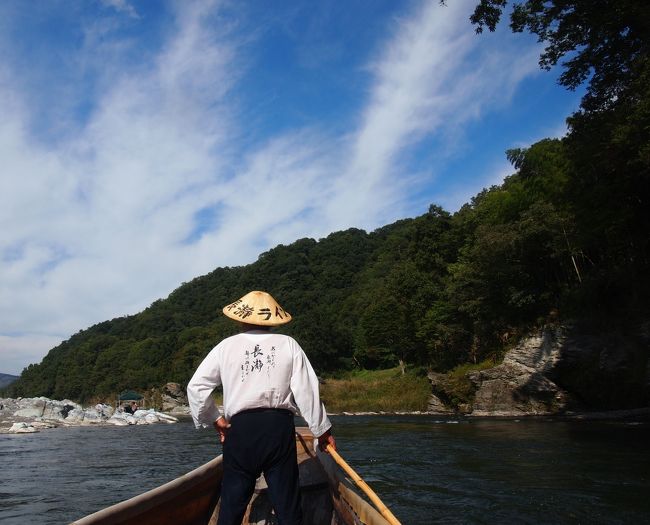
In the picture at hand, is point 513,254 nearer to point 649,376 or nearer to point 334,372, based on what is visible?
point 649,376

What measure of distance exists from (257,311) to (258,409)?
80cm

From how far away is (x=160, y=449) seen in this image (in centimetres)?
1722

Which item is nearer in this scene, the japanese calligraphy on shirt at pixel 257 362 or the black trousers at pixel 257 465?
the black trousers at pixel 257 465

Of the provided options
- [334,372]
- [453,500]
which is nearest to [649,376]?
[453,500]

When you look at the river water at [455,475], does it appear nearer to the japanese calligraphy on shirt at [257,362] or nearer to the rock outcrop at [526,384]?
the japanese calligraphy on shirt at [257,362]

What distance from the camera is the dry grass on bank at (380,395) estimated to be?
126 ft

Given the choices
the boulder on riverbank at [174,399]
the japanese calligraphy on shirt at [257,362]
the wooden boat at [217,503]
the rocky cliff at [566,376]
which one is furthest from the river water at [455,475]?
the boulder on riverbank at [174,399]

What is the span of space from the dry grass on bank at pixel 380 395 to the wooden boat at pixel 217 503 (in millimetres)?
33051

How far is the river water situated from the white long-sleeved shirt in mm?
3971

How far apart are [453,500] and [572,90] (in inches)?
586

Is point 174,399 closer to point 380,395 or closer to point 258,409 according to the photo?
point 380,395

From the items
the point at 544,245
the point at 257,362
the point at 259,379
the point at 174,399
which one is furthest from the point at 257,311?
the point at 174,399

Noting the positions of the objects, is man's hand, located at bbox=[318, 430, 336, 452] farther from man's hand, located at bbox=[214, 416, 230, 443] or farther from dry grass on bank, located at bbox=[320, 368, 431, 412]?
dry grass on bank, located at bbox=[320, 368, 431, 412]

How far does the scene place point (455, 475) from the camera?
955 cm
